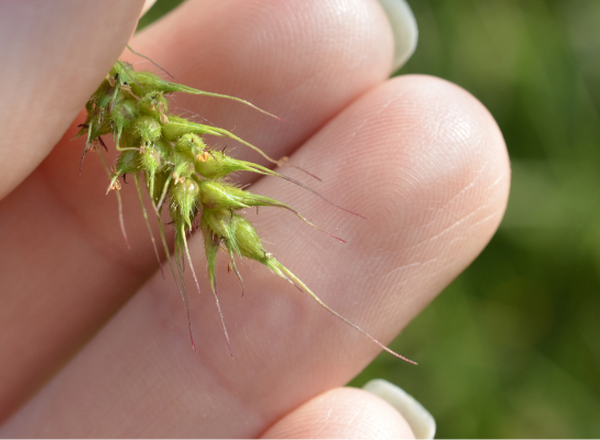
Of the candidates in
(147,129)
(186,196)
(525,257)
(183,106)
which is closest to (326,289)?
(186,196)

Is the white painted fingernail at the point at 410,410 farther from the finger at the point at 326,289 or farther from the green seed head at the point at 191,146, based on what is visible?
the green seed head at the point at 191,146

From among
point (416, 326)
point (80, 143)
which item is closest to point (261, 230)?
point (80, 143)

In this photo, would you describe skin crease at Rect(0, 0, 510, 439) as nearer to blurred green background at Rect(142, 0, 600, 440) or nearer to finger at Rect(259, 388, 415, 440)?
finger at Rect(259, 388, 415, 440)

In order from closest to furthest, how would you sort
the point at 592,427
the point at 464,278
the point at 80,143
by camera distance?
1. the point at 80,143
2. the point at 592,427
3. the point at 464,278

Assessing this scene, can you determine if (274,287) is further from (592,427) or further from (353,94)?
(592,427)

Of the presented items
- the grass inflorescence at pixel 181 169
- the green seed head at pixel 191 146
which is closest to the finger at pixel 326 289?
the grass inflorescence at pixel 181 169
